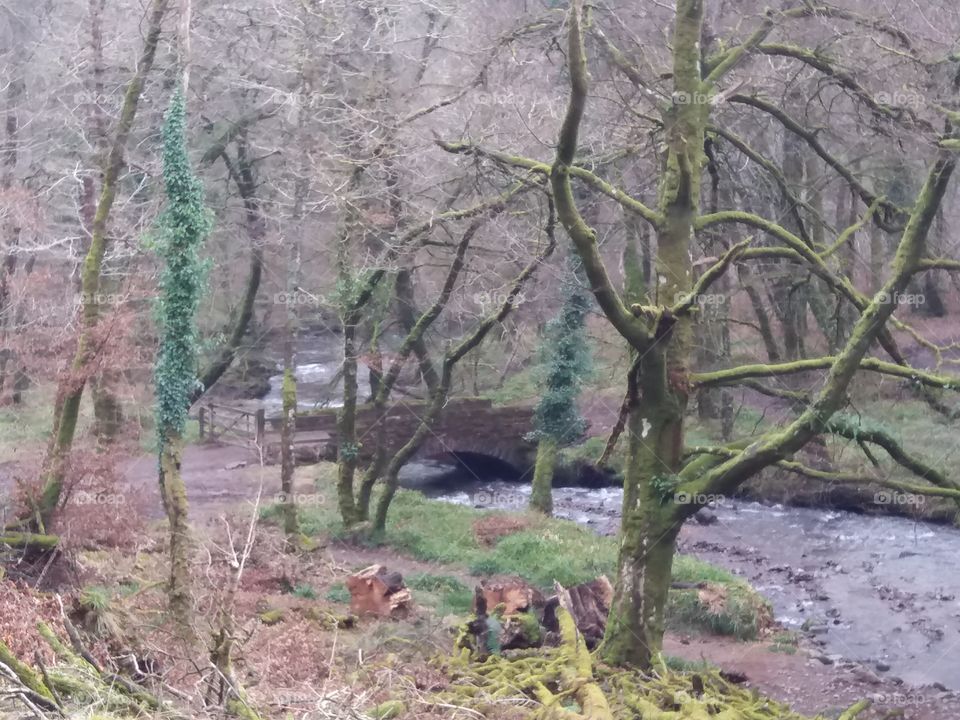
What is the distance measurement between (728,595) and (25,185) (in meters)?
15.9

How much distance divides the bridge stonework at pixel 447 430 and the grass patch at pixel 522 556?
108 inches

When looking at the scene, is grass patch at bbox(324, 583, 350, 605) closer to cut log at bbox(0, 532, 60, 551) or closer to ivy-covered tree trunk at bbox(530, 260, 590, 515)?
cut log at bbox(0, 532, 60, 551)

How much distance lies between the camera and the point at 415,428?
26.6 meters

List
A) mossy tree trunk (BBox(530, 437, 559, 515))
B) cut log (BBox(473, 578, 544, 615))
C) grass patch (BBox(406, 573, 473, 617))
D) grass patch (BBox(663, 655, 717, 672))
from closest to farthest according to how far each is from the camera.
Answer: cut log (BBox(473, 578, 544, 615))
grass patch (BBox(663, 655, 717, 672))
grass patch (BBox(406, 573, 473, 617))
mossy tree trunk (BBox(530, 437, 559, 515))

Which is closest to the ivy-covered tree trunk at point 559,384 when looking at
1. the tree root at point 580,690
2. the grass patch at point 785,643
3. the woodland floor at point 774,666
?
the woodland floor at point 774,666

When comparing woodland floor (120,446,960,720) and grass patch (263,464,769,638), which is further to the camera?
grass patch (263,464,769,638)

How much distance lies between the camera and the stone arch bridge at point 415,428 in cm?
2600

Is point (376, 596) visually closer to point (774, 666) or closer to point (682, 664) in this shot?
point (682, 664)

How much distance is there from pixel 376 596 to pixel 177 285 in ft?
15.7

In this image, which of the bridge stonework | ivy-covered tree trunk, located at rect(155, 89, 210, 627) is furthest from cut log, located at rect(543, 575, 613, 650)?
the bridge stonework

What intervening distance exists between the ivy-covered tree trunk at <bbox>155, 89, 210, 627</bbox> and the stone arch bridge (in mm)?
11644

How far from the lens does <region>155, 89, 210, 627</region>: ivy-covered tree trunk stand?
12891 mm

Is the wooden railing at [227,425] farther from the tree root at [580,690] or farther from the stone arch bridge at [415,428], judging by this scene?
the tree root at [580,690]

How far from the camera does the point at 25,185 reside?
20578 mm
